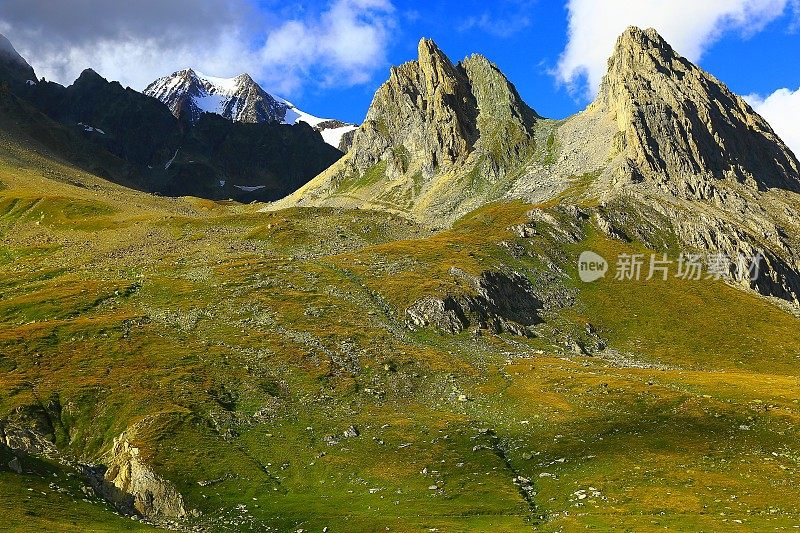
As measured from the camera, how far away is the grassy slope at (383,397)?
40.1 metres

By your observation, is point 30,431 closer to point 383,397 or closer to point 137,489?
point 137,489

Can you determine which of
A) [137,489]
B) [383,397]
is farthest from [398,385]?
[137,489]

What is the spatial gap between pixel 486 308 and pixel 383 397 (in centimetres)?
3793

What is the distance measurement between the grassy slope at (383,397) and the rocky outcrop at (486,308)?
331 centimetres

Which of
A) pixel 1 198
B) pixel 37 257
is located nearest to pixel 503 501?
pixel 37 257

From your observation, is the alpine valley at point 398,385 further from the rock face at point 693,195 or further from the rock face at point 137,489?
the rock face at point 693,195

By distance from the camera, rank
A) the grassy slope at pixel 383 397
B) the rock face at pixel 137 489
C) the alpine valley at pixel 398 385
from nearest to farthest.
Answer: the grassy slope at pixel 383 397 → the alpine valley at pixel 398 385 → the rock face at pixel 137 489

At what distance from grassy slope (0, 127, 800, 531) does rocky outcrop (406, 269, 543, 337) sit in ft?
10.9

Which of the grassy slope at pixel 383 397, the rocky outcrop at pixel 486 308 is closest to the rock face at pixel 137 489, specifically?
the grassy slope at pixel 383 397

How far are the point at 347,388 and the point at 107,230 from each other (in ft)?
403

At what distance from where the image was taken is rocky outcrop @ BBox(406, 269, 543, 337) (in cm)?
9019

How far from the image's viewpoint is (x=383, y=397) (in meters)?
63.6

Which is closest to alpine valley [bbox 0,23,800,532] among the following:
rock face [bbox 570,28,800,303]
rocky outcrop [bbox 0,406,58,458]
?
rocky outcrop [bbox 0,406,58,458]

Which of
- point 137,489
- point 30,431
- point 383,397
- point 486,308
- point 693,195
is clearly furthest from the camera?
point 693,195
